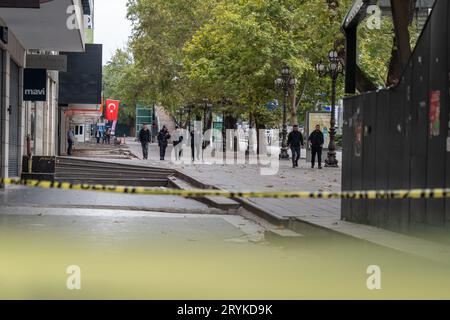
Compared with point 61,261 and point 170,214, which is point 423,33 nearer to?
point 61,261

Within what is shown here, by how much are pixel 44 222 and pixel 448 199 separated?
6611mm

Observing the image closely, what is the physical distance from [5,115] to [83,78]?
1805cm

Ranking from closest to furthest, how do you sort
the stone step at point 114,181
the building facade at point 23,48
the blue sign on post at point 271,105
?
the building facade at point 23,48 → the stone step at point 114,181 → the blue sign on post at point 271,105

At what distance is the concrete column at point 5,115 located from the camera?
66.8 feet

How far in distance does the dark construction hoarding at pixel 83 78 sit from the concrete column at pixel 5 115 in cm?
1679

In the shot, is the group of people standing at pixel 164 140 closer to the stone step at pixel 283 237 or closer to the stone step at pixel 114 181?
the stone step at pixel 114 181

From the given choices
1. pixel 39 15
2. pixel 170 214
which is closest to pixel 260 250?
pixel 170 214

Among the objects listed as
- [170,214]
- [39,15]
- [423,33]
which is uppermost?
[39,15]

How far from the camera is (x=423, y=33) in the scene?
9.34m

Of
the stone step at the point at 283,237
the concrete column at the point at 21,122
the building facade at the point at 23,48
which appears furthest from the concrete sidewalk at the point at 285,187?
the building facade at the point at 23,48

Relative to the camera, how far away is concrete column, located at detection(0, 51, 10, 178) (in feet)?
66.8

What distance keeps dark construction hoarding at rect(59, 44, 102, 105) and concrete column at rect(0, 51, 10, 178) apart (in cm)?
1679

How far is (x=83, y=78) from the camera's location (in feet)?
126

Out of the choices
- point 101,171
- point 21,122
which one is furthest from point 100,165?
point 21,122
